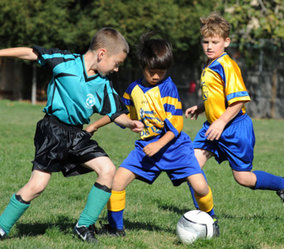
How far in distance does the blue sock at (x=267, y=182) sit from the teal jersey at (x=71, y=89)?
1810 millimetres

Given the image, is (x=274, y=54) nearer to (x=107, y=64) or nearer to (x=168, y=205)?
(x=168, y=205)

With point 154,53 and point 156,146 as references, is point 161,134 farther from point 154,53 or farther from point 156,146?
point 154,53

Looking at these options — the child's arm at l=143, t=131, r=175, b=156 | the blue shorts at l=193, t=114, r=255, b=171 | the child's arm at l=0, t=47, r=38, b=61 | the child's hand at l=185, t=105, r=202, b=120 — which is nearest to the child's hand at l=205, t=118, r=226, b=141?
the blue shorts at l=193, t=114, r=255, b=171

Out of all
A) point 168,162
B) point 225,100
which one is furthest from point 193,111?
point 168,162

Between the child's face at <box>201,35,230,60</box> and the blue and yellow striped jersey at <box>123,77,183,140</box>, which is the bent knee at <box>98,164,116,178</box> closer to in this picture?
the blue and yellow striped jersey at <box>123,77,183,140</box>

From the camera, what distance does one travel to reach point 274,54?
71.3 ft

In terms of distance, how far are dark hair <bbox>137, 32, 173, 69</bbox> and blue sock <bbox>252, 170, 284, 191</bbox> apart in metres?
1.53

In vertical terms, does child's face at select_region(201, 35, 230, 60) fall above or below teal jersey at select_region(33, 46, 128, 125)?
above

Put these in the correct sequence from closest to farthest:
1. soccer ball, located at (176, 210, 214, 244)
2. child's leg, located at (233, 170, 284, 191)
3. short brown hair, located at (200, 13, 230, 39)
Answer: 1. soccer ball, located at (176, 210, 214, 244)
2. short brown hair, located at (200, 13, 230, 39)
3. child's leg, located at (233, 170, 284, 191)

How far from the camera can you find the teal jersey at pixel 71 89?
3.96 metres

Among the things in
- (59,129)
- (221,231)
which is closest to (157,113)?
(59,129)

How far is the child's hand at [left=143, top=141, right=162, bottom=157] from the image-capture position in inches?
163

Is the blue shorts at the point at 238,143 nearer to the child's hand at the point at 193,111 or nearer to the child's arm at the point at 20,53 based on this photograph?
the child's hand at the point at 193,111

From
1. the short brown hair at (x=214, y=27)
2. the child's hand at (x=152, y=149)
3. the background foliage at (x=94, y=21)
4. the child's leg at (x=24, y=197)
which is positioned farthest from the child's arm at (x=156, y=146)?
the background foliage at (x=94, y=21)
